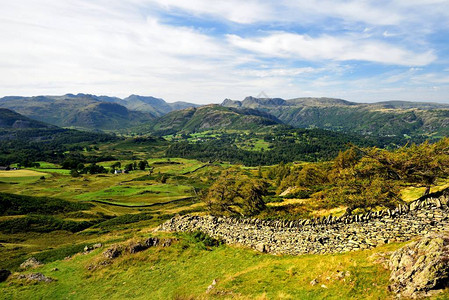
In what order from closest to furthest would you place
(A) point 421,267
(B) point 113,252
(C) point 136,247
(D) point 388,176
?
(A) point 421,267 → (B) point 113,252 → (C) point 136,247 → (D) point 388,176

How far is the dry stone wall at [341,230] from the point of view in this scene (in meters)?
19.3

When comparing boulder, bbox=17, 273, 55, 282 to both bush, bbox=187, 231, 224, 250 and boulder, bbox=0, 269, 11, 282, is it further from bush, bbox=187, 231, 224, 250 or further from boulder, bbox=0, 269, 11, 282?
bush, bbox=187, 231, 224, 250

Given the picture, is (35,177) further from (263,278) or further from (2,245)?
(263,278)

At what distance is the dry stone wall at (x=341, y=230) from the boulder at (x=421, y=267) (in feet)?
14.0

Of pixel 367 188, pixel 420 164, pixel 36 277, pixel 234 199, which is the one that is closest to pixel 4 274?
pixel 36 277

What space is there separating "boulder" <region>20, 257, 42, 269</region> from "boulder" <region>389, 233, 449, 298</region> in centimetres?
4764

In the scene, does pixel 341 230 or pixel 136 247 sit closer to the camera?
pixel 341 230

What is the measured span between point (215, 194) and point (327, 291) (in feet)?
111

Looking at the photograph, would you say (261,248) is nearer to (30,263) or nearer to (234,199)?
(234,199)

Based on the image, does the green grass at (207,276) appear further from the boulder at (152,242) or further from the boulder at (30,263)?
the boulder at (30,263)

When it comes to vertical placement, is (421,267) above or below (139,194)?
above

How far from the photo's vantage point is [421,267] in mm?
14242

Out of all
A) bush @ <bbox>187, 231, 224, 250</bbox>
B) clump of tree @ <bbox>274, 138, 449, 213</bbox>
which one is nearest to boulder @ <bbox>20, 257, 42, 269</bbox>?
bush @ <bbox>187, 231, 224, 250</bbox>

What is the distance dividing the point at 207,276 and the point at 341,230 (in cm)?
1492
